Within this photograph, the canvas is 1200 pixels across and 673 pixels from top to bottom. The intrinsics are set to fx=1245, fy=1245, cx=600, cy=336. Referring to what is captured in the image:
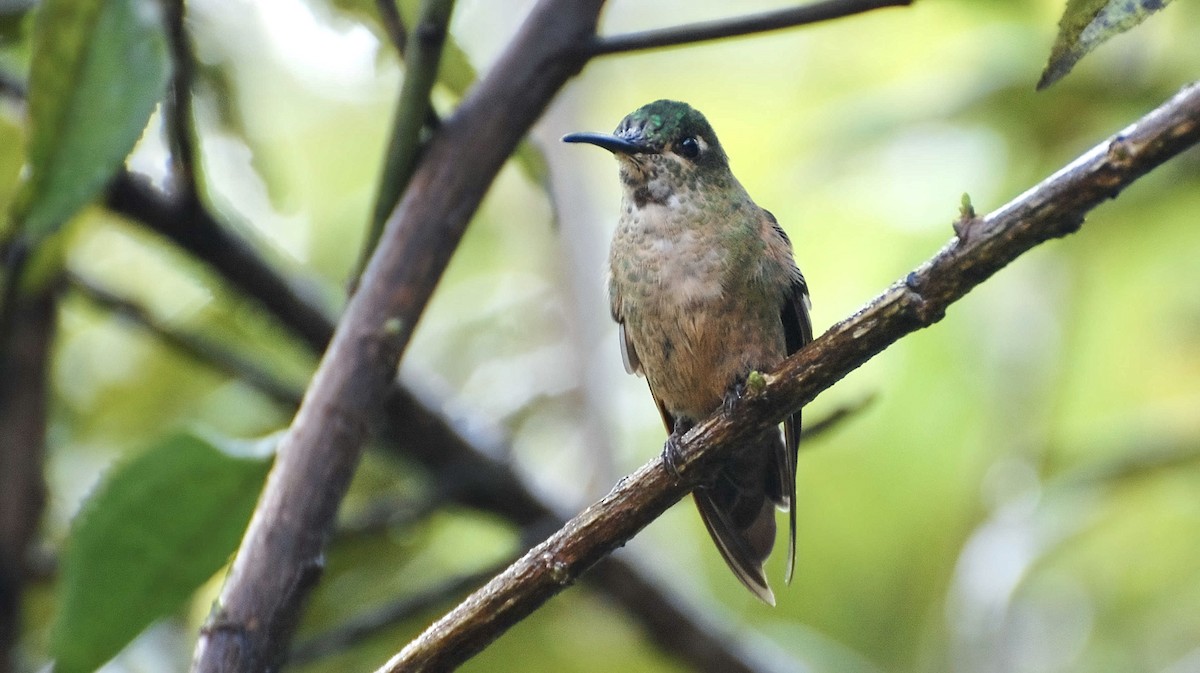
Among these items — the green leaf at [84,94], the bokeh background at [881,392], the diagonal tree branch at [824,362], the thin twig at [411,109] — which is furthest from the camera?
the bokeh background at [881,392]

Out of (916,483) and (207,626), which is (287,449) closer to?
(207,626)

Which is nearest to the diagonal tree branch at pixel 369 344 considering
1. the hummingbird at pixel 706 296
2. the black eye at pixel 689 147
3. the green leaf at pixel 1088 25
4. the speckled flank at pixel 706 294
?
the hummingbird at pixel 706 296

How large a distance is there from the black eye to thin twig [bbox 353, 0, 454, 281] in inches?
31.2

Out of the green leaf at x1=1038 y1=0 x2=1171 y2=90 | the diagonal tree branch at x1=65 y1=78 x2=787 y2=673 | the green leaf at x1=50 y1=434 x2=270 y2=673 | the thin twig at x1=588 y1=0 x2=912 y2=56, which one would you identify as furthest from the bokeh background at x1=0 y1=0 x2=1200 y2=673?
the green leaf at x1=1038 y1=0 x2=1171 y2=90

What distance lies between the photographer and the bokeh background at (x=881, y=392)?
8.85 feet

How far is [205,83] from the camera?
7.59 ft

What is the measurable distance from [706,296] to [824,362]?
106 centimetres

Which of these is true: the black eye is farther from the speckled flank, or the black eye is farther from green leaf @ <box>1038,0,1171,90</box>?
green leaf @ <box>1038,0,1171,90</box>

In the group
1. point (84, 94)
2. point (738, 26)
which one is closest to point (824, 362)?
point (738, 26)

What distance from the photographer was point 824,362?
1307 mm

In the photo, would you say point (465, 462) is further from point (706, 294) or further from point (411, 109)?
point (411, 109)

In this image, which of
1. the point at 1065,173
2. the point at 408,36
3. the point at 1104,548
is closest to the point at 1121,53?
the point at 1104,548

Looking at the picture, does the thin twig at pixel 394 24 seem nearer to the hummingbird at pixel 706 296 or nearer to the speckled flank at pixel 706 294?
the hummingbird at pixel 706 296

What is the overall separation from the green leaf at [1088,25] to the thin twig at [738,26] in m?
0.43
